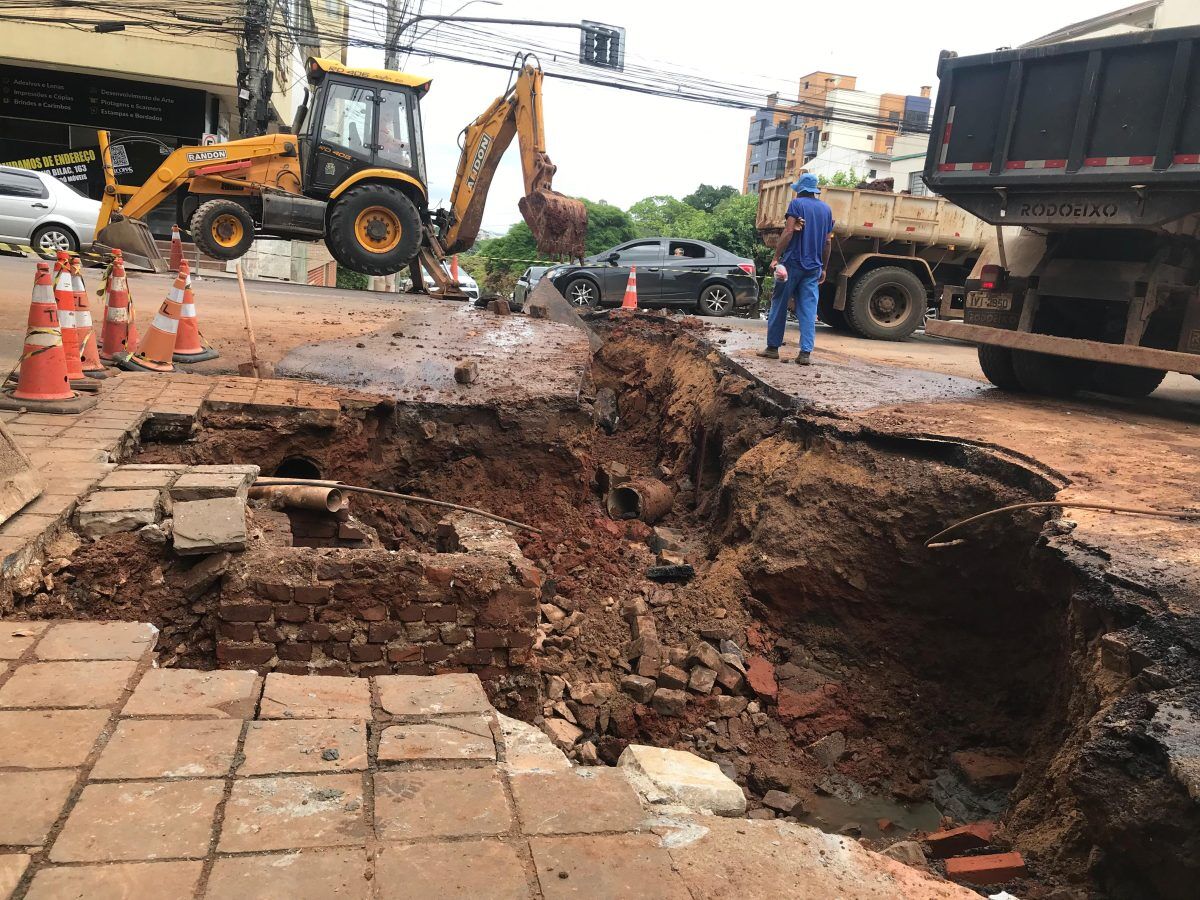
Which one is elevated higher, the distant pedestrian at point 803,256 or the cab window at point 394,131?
the cab window at point 394,131

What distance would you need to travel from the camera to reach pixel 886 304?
505 inches

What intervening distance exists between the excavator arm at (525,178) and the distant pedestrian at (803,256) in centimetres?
427

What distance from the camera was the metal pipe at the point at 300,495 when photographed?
397 cm

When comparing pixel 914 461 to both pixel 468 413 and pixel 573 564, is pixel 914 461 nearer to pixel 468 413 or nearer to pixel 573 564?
pixel 573 564

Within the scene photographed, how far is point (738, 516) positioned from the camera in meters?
5.83

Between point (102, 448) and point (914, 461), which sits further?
point (914, 461)

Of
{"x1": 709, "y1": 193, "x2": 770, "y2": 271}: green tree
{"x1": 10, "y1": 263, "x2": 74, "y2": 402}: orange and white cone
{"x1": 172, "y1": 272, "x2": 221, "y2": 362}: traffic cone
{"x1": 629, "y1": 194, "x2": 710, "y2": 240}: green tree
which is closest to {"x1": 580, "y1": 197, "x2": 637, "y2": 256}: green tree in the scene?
{"x1": 629, "y1": 194, "x2": 710, "y2": 240}: green tree

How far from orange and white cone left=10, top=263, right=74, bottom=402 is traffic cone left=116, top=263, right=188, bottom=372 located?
4.41 feet

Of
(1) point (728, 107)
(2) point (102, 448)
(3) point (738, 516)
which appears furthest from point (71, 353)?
(1) point (728, 107)

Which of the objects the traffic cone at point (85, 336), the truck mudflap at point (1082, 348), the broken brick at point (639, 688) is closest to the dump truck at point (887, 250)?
the truck mudflap at point (1082, 348)

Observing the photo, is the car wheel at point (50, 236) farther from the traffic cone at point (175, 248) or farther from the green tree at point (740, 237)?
the green tree at point (740, 237)

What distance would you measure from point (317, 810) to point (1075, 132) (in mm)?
6519

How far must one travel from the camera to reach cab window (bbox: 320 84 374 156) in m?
11.7

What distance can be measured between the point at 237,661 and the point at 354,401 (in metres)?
2.63
